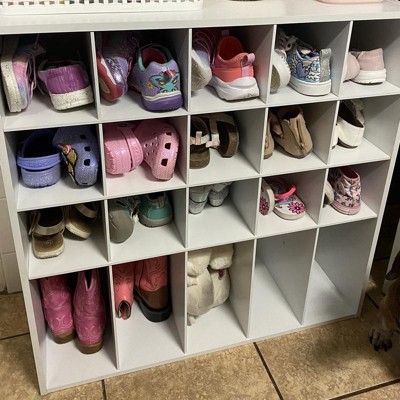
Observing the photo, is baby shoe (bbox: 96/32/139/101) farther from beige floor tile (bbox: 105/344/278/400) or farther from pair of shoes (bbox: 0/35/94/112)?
beige floor tile (bbox: 105/344/278/400)

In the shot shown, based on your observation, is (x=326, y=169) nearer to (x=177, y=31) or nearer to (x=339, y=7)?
(x=339, y=7)

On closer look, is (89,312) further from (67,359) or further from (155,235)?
(155,235)

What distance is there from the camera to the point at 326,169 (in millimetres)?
1371

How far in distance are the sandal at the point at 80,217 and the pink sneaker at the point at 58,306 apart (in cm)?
18

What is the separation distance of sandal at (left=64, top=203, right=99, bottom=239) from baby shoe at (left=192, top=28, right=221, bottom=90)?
404mm

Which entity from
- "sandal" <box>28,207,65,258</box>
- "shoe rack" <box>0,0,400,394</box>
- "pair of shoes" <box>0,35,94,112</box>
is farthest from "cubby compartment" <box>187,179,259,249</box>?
"pair of shoes" <box>0,35,94,112</box>

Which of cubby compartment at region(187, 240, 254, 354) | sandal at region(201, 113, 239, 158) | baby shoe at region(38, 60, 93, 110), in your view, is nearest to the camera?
baby shoe at region(38, 60, 93, 110)

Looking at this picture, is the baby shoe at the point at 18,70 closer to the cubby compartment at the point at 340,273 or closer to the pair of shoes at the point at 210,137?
the pair of shoes at the point at 210,137

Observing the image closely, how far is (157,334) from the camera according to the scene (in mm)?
1572

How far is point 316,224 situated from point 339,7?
1.81 ft

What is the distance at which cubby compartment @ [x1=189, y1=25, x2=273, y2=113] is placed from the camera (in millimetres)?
1172

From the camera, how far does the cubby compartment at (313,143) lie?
4.34 ft

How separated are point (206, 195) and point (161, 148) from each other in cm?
24

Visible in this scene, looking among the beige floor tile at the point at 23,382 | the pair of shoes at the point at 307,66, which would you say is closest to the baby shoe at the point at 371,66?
the pair of shoes at the point at 307,66
